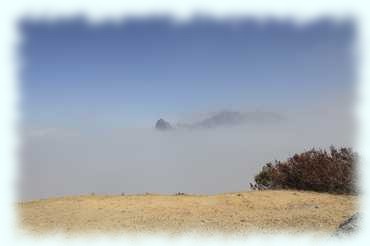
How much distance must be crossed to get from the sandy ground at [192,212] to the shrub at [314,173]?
2.55 ft

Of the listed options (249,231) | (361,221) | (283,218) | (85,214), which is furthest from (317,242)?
(85,214)

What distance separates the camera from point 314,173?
1374 centimetres

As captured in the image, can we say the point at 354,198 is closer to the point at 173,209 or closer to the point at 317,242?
the point at 173,209

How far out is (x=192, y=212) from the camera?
34.3 ft

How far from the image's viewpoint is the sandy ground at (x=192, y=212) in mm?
9164

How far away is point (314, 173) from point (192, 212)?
14.4ft

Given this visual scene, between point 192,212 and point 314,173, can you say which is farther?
point 314,173

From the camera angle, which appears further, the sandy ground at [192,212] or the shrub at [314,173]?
the shrub at [314,173]

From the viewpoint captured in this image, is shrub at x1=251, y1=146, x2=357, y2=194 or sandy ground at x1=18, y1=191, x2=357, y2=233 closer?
sandy ground at x1=18, y1=191, x2=357, y2=233

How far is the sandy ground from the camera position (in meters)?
9.16

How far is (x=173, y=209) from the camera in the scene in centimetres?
1075

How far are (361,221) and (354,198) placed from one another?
16.6ft

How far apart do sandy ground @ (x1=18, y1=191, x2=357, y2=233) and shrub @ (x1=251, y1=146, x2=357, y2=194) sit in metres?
0.78

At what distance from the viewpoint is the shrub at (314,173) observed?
1350cm
